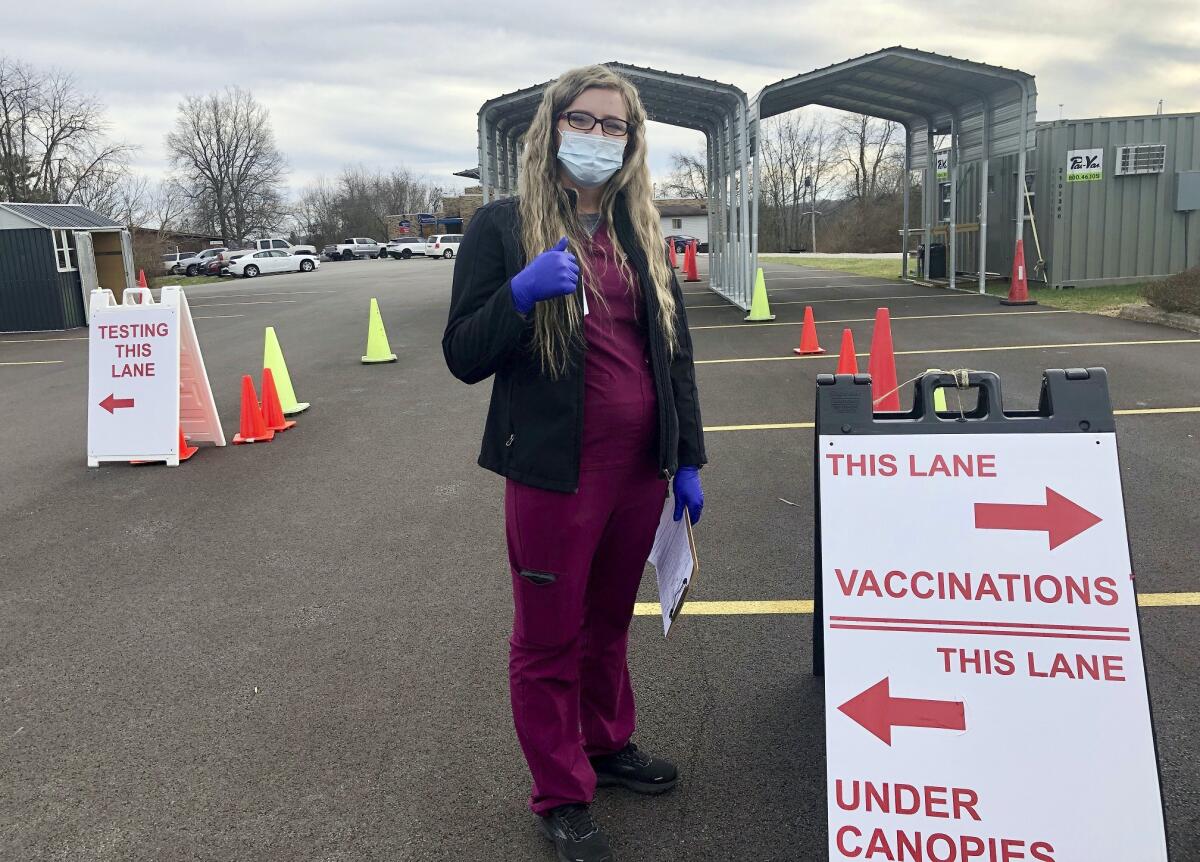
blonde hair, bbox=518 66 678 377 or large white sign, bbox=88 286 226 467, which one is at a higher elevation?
blonde hair, bbox=518 66 678 377

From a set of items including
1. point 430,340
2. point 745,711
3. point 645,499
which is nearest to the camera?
point 645,499

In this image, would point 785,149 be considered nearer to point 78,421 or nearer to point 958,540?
point 78,421

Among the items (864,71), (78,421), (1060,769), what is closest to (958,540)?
(1060,769)

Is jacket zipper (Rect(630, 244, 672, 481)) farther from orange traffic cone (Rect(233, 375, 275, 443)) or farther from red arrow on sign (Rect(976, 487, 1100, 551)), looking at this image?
orange traffic cone (Rect(233, 375, 275, 443))

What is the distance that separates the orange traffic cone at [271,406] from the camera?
791 centimetres

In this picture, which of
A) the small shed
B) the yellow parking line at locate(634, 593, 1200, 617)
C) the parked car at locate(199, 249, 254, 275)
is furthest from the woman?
the parked car at locate(199, 249, 254, 275)

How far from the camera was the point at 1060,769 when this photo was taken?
2135 mm

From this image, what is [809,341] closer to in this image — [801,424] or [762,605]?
[801,424]

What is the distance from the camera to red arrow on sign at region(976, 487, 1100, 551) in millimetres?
2266

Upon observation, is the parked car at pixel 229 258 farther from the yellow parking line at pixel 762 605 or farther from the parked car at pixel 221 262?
the yellow parking line at pixel 762 605

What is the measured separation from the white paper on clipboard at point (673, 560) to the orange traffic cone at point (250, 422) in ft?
18.6

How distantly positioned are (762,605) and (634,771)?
1.45 meters

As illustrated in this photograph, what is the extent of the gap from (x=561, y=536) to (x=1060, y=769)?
130 cm

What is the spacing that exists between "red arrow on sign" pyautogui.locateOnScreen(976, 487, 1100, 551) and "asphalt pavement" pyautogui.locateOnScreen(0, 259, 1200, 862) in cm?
52
